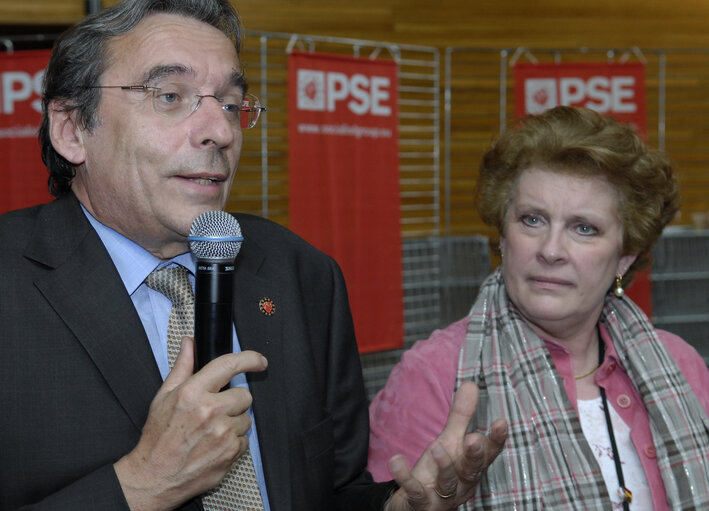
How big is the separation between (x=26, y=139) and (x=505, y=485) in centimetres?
288

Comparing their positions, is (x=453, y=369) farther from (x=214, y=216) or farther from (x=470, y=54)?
(x=470, y=54)

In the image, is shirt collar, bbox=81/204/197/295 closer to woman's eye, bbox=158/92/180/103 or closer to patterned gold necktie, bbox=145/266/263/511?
patterned gold necktie, bbox=145/266/263/511

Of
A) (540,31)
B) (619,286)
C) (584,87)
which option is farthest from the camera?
(540,31)

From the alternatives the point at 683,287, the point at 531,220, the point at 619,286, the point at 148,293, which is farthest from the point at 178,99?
the point at 683,287

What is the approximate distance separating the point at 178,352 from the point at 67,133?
54cm

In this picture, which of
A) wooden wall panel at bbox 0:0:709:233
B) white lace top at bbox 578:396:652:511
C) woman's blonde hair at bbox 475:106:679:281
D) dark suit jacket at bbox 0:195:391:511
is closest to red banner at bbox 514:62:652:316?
wooden wall panel at bbox 0:0:709:233

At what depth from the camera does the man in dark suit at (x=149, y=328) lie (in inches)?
51.7

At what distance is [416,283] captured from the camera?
4582mm

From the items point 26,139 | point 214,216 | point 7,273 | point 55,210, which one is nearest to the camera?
point 214,216

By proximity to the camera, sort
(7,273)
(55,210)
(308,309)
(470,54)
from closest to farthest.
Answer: (7,273) < (55,210) < (308,309) < (470,54)

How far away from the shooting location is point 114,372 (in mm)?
1450

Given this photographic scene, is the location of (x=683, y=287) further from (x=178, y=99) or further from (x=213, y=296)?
(x=213, y=296)

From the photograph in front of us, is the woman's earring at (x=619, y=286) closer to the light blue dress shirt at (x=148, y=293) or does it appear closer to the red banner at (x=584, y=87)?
the light blue dress shirt at (x=148, y=293)

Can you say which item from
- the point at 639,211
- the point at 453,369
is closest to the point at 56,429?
the point at 453,369
